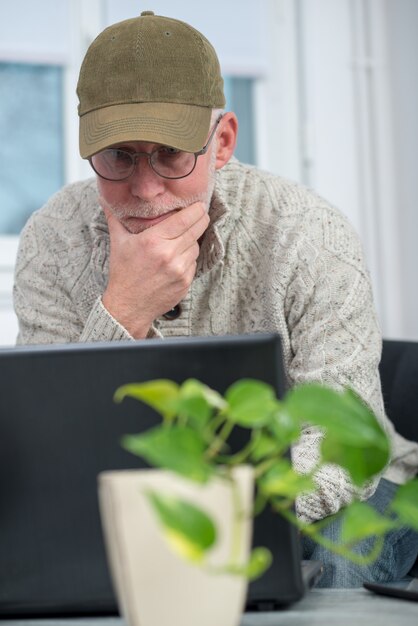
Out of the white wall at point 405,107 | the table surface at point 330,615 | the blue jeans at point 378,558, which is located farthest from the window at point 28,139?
the table surface at point 330,615

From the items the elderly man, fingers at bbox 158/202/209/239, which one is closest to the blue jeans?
the elderly man

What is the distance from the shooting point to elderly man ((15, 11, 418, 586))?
1.47 meters

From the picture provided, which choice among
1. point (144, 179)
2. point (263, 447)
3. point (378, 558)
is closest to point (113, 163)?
point (144, 179)

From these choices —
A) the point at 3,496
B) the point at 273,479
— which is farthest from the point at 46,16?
the point at 273,479

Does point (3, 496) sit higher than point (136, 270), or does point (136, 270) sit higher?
point (136, 270)

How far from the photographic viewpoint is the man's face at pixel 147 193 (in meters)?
1.50

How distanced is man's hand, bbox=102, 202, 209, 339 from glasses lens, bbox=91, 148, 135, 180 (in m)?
0.09

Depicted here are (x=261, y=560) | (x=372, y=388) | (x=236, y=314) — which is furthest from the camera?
(x=236, y=314)

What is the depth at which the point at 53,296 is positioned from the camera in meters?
1.71

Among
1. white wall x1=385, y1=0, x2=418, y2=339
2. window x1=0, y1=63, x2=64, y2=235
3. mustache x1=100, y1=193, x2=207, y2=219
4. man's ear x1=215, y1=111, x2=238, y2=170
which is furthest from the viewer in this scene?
white wall x1=385, y1=0, x2=418, y2=339

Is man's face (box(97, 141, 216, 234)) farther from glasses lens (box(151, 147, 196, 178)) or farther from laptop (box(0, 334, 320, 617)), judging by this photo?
laptop (box(0, 334, 320, 617))

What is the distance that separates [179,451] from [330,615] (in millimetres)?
324

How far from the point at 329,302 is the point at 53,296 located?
1.67 feet

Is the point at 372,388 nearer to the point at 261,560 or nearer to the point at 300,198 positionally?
the point at 300,198
